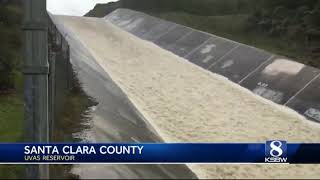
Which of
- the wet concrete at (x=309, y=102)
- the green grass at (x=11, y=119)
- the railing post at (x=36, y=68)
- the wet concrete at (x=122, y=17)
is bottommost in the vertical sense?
the wet concrete at (x=122, y=17)

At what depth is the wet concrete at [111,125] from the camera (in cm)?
1154

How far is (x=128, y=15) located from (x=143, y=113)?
104ft

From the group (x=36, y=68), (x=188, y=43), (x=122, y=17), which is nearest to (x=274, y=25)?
(x=188, y=43)

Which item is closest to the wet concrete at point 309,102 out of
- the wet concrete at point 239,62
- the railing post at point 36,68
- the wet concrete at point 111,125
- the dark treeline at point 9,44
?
the wet concrete at point 239,62

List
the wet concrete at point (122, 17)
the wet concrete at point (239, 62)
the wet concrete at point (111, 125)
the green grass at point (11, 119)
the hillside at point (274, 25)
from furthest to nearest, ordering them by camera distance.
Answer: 1. the wet concrete at point (122, 17)
2. the hillside at point (274, 25)
3. the wet concrete at point (239, 62)
4. the green grass at point (11, 119)
5. the wet concrete at point (111, 125)

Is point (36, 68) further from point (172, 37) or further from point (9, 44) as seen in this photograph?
point (172, 37)

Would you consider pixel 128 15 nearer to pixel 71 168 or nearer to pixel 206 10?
pixel 206 10

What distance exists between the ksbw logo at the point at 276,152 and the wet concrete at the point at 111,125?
8.02 ft

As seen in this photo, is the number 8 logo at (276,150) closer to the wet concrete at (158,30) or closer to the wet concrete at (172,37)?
the wet concrete at (172,37)

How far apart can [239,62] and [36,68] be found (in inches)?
818

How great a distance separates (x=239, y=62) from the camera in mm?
26219

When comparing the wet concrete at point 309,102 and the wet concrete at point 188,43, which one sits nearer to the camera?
the wet concrete at point 309,102

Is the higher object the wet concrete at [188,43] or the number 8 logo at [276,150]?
the number 8 logo at [276,150]

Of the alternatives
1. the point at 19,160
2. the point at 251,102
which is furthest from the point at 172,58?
the point at 19,160
